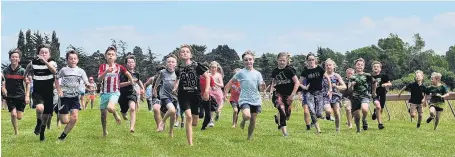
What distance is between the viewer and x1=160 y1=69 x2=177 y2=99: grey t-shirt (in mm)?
13680

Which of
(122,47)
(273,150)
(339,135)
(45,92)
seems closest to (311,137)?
(339,135)

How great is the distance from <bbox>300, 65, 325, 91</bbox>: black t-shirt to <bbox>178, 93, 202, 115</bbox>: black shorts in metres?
4.18

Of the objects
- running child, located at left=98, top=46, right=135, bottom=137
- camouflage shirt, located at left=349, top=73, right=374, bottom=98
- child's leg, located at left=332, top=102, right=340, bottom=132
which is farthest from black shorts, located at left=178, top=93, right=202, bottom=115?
camouflage shirt, located at left=349, top=73, right=374, bottom=98

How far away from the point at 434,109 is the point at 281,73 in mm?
5998

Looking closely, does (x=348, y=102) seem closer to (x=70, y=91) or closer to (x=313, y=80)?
(x=313, y=80)

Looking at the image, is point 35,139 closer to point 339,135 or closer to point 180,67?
point 180,67

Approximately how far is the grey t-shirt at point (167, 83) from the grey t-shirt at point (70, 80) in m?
1.58

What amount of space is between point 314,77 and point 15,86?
7.03 metres

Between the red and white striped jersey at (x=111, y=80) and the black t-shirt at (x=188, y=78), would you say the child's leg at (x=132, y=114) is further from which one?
the black t-shirt at (x=188, y=78)

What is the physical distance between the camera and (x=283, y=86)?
580 inches

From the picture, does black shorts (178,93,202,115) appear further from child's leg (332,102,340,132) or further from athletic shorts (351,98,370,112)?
athletic shorts (351,98,370,112)

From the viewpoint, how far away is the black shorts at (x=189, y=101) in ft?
41.4

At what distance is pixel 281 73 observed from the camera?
14648 mm

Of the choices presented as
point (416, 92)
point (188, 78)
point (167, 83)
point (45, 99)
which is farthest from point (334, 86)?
point (45, 99)
